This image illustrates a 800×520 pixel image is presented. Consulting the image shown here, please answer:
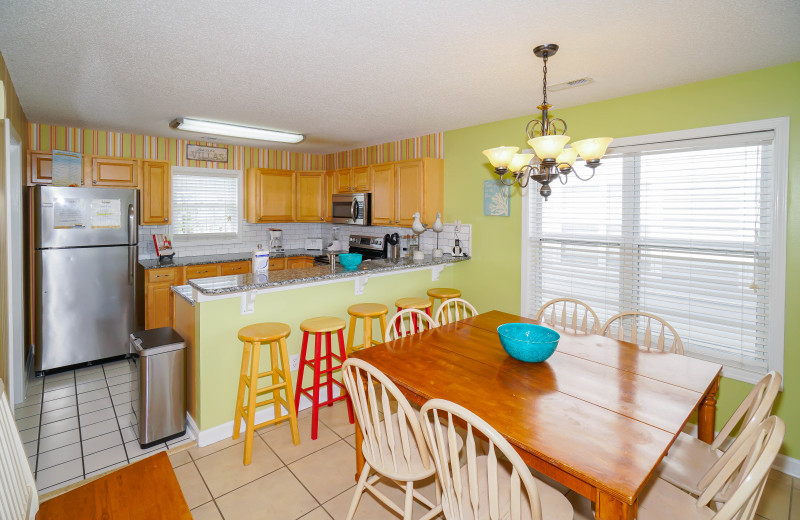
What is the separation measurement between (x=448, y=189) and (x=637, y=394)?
301 centimetres

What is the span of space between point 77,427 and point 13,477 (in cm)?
215

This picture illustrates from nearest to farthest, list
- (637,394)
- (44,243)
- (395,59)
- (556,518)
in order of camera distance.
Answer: (556,518) → (637,394) → (395,59) → (44,243)

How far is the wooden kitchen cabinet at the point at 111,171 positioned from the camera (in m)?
4.22

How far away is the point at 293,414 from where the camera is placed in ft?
8.68

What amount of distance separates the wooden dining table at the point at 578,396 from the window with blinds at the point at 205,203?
3.86 meters

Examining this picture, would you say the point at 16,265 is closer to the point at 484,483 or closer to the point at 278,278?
the point at 278,278

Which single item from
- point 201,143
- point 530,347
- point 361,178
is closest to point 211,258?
point 201,143

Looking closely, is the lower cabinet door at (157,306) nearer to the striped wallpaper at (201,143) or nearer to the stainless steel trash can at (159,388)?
the striped wallpaper at (201,143)

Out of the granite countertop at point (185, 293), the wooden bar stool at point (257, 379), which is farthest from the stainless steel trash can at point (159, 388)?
the wooden bar stool at point (257, 379)

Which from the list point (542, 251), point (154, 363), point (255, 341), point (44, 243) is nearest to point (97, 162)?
point (44, 243)

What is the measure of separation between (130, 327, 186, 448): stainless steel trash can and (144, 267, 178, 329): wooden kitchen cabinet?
1.72 metres

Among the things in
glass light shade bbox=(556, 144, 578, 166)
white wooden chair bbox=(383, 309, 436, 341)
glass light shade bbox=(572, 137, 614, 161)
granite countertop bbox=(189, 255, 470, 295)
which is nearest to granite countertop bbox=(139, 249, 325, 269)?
granite countertop bbox=(189, 255, 470, 295)

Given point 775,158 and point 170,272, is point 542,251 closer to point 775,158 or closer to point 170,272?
point 775,158

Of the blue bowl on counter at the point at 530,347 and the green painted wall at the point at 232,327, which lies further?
the green painted wall at the point at 232,327
